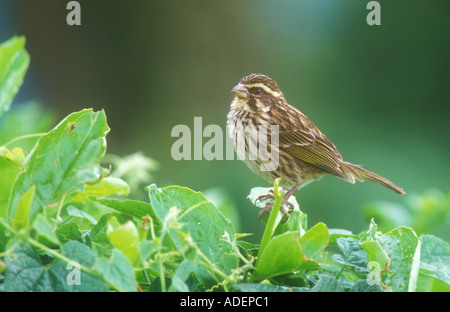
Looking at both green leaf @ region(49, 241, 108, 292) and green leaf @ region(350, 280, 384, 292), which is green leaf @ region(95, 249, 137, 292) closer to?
green leaf @ region(49, 241, 108, 292)

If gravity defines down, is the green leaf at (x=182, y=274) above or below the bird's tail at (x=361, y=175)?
below

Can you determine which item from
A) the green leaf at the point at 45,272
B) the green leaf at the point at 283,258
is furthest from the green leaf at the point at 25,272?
the green leaf at the point at 283,258

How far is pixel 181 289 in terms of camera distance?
84 cm

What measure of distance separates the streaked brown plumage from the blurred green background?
3.94 feet

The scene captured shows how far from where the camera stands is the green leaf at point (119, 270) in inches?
31.9

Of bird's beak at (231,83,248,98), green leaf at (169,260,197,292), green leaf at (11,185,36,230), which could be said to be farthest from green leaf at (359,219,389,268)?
bird's beak at (231,83,248,98)

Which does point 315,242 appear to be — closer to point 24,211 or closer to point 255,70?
point 24,211

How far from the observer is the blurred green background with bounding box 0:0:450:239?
459 centimetres

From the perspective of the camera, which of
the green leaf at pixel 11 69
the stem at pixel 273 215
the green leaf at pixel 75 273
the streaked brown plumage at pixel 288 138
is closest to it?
the green leaf at pixel 75 273

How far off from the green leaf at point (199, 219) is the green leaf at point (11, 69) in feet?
1.33

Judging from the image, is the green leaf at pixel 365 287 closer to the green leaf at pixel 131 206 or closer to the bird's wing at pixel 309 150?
the green leaf at pixel 131 206

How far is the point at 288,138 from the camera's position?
280 centimetres

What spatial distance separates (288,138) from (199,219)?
175 centimetres

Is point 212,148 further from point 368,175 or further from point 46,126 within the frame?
point 46,126
